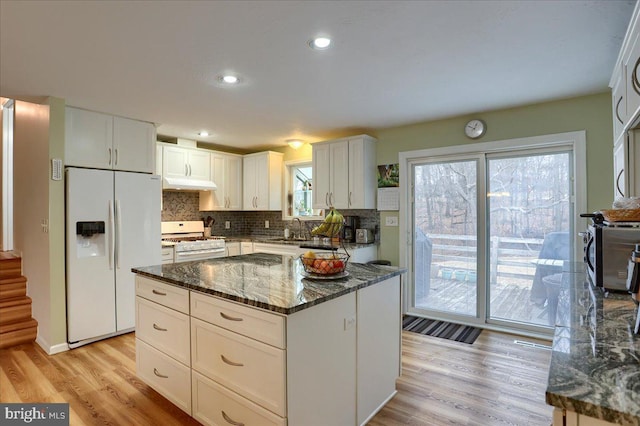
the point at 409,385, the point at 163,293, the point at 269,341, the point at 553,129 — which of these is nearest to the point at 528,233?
the point at 553,129

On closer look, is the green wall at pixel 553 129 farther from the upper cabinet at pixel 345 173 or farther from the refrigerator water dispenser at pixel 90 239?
the refrigerator water dispenser at pixel 90 239

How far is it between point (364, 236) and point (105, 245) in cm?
293

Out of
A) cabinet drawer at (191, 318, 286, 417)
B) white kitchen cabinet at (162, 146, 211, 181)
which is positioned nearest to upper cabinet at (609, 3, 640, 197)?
cabinet drawer at (191, 318, 286, 417)

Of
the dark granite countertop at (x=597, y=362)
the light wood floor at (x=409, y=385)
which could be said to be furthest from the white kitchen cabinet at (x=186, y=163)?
the dark granite countertop at (x=597, y=362)

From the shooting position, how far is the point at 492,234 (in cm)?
383

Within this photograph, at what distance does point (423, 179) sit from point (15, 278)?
15.8ft

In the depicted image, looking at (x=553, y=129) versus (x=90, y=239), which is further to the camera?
(x=90, y=239)

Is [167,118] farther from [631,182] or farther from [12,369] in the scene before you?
[631,182]

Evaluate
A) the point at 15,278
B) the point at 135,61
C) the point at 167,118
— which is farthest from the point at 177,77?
the point at 15,278

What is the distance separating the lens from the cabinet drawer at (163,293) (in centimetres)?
211

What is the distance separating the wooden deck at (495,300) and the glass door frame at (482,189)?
85mm

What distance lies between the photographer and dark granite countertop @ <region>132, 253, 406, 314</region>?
167cm

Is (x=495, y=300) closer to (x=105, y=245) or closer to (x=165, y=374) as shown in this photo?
(x=165, y=374)

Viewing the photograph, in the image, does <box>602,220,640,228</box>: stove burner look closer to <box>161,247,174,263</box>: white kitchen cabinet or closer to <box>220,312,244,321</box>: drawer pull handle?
<box>220,312,244,321</box>: drawer pull handle
